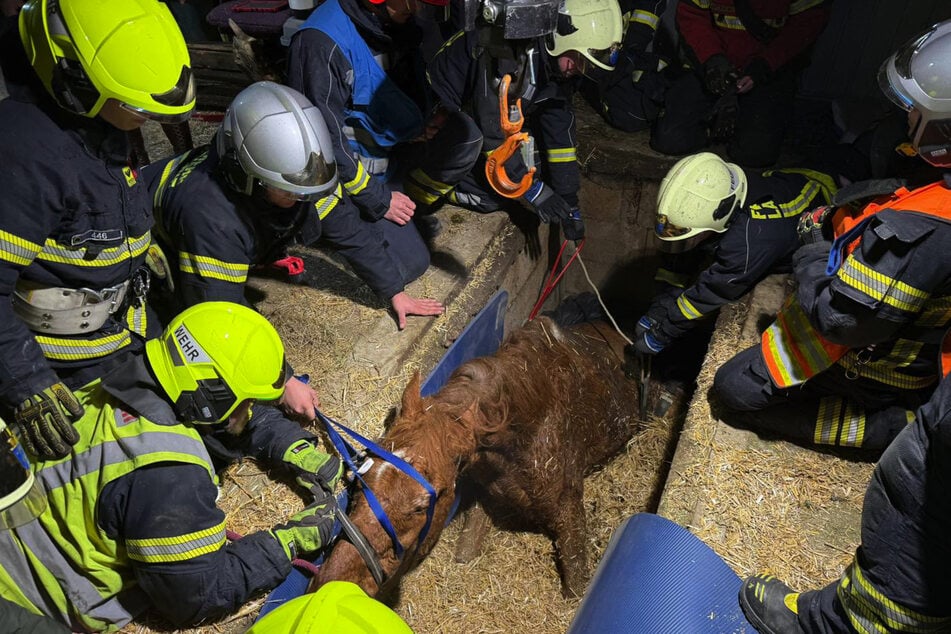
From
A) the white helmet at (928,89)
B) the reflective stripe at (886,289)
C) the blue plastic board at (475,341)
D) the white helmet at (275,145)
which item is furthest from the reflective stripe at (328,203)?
the white helmet at (928,89)

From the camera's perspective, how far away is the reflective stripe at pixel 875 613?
245 cm

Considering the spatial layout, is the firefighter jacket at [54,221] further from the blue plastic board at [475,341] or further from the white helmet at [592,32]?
the white helmet at [592,32]

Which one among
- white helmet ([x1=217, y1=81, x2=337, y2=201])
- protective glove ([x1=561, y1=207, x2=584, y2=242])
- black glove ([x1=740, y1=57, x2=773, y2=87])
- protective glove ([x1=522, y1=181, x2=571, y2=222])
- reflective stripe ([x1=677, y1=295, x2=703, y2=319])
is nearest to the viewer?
white helmet ([x1=217, y1=81, x2=337, y2=201])

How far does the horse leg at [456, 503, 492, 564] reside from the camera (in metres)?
4.36

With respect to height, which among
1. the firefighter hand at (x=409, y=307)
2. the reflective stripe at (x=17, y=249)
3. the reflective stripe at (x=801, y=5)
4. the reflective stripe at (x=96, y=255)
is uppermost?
the reflective stripe at (x=17, y=249)

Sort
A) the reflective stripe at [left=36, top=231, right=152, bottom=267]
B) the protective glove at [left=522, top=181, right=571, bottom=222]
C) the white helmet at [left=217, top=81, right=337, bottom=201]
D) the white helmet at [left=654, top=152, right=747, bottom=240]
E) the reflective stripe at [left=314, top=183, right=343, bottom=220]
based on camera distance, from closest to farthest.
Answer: the reflective stripe at [left=36, top=231, right=152, bottom=267] < the white helmet at [left=217, top=81, right=337, bottom=201] < the reflective stripe at [left=314, top=183, right=343, bottom=220] < the white helmet at [left=654, top=152, right=747, bottom=240] < the protective glove at [left=522, top=181, right=571, bottom=222]

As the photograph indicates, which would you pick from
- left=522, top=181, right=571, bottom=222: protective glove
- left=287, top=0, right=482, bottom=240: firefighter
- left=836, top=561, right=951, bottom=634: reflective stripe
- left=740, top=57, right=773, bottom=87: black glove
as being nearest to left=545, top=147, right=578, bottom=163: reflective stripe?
left=522, top=181, right=571, bottom=222: protective glove

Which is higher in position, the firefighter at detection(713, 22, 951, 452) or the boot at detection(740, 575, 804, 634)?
the firefighter at detection(713, 22, 951, 452)

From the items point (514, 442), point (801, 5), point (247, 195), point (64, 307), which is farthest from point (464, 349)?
point (801, 5)

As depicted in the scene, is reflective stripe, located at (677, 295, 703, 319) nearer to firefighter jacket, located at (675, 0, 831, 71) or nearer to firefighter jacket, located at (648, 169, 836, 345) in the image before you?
firefighter jacket, located at (648, 169, 836, 345)

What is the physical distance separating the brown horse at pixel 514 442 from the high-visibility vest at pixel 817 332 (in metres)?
1.17

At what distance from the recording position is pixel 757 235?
4.40 metres

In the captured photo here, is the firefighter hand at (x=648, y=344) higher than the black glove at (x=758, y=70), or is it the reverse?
the black glove at (x=758, y=70)

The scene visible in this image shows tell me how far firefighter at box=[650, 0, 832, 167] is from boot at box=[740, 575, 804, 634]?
3.86 metres
